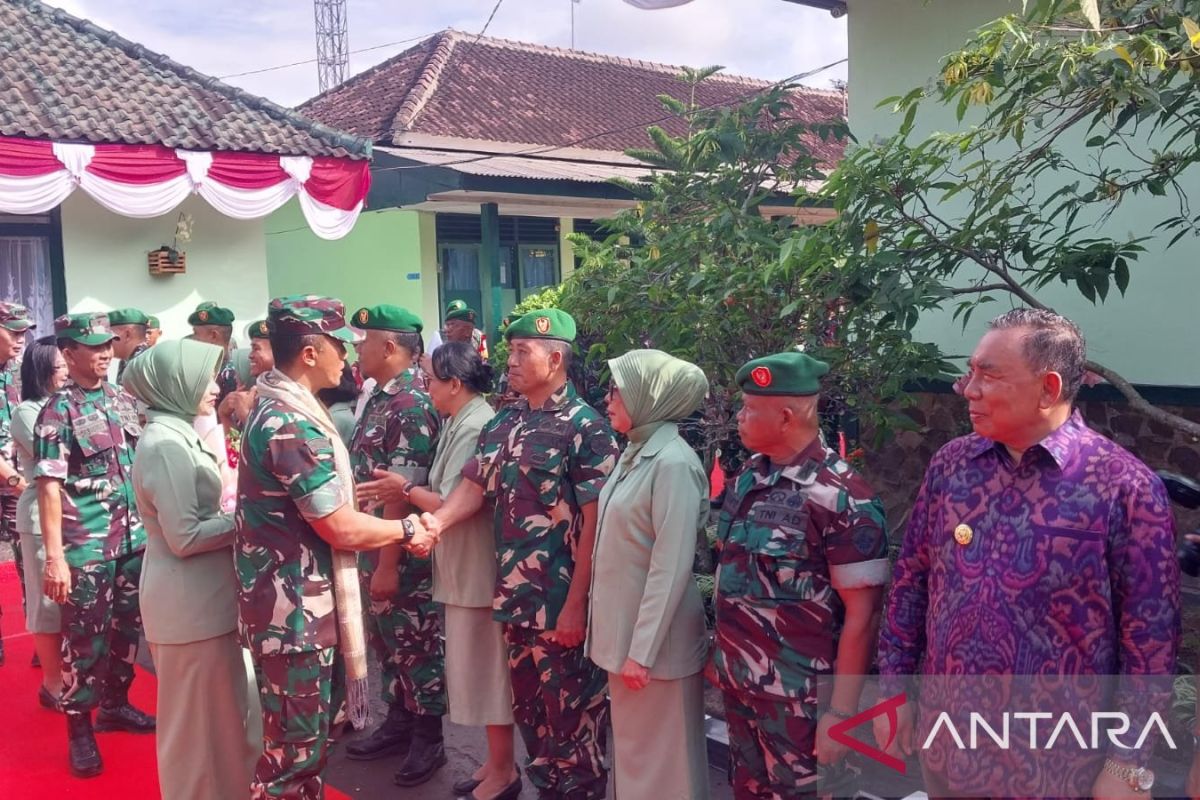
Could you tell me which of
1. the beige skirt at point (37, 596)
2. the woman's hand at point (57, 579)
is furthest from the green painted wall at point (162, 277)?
the woman's hand at point (57, 579)

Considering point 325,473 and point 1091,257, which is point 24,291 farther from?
point 1091,257

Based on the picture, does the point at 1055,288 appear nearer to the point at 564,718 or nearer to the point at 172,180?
the point at 564,718

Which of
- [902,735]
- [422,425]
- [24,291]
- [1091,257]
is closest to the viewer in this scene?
[902,735]

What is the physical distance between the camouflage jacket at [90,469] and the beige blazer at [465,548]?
1.40 meters

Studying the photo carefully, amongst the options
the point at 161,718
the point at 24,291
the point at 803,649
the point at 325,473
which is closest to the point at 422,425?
the point at 325,473

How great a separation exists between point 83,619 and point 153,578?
1221mm

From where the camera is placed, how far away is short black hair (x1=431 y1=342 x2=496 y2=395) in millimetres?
3840

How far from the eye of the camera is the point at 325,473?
2.90 metres

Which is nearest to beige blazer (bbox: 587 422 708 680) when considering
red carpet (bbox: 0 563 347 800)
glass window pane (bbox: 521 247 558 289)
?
red carpet (bbox: 0 563 347 800)

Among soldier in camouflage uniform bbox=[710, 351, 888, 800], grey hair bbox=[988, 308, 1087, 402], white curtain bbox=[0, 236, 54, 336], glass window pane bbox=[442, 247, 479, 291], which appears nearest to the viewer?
grey hair bbox=[988, 308, 1087, 402]

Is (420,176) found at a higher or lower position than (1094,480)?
higher

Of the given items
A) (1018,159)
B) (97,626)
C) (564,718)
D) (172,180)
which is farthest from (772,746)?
(172,180)

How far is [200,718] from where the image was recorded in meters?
3.27

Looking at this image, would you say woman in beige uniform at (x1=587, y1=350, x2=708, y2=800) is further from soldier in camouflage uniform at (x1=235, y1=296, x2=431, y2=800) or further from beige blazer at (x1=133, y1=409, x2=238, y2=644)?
beige blazer at (x1=133, y1=409, x2=238, y2=644)
